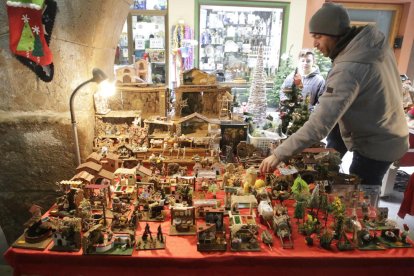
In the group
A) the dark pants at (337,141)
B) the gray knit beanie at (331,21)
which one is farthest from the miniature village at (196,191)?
the gray knit beanie at (331,21)

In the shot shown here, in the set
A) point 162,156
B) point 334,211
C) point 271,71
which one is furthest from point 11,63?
point 271,71

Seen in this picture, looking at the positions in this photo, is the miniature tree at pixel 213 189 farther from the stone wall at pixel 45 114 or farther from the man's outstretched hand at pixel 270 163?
the stone wall at pixel 45 114

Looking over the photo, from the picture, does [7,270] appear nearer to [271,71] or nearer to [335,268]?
[335,268]

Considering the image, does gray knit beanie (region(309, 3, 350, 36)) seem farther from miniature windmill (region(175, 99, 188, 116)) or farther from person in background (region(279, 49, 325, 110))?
person in background (region(279, 49, 325, 110))

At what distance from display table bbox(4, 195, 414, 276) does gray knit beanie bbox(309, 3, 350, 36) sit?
1563 millimetres

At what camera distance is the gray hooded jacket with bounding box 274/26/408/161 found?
2182 mm

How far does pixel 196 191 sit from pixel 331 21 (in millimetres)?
1640

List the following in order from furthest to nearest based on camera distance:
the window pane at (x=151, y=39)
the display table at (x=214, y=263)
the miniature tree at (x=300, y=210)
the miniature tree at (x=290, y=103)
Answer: the window pane at (x=151, y=39) → the miniature tree at (x=290, y=103) → the miniature tree at (x=300, y=210) → the display table at (x=214, y=263)

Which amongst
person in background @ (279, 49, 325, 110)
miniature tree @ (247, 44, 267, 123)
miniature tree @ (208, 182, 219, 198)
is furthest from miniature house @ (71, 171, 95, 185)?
person in background @ (279, 49, 325, 110)

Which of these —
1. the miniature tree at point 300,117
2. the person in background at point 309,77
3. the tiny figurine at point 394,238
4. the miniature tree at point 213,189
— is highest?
the person in background at point 309,77

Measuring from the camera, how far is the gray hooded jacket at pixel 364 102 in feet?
7.16

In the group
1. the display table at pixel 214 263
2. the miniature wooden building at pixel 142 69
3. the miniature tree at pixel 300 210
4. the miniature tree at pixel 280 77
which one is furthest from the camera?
the miniature tree at pixel 280 77

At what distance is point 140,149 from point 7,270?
1.62 metres

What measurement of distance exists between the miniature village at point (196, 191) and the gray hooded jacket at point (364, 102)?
14.1 inches
